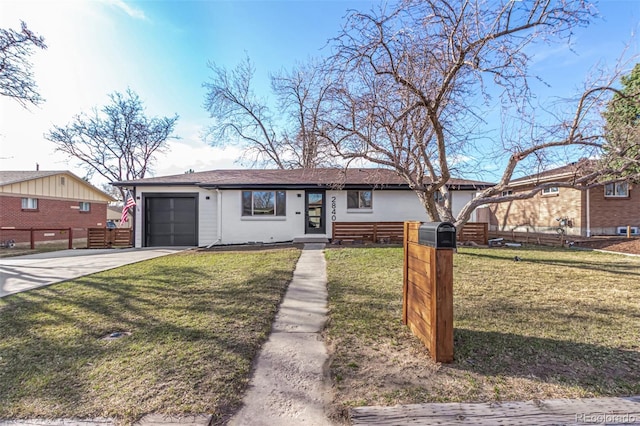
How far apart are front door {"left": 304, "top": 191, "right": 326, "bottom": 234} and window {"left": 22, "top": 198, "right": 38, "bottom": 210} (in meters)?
17.7

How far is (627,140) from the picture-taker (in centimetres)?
651

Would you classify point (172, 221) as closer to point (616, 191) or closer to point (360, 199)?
point (360, 199)

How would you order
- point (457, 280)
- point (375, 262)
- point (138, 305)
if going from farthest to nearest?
point (375, 262) → point (457, 280) → point (138, 305)

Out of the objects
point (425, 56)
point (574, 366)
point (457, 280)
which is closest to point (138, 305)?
point (574, 366)

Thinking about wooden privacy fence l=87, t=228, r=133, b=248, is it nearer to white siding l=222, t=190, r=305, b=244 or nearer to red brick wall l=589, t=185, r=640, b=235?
white siding l=222, t=190, r=305, b=244

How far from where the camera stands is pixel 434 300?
2621 millimetres

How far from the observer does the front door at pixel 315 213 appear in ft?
41.7

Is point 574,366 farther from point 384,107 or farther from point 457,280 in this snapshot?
point 384,107

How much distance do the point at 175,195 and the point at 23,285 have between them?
7189 mm

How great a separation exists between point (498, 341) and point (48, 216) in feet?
81.5

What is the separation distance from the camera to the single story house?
12.5m

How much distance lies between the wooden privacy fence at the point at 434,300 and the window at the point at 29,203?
76.8 ft

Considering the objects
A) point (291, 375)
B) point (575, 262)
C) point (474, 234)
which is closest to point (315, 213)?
point (474, 234)

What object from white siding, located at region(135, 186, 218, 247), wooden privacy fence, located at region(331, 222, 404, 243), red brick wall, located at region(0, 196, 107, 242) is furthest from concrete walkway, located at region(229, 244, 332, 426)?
red brick wall, located at region(0, 196, 107, 242)
